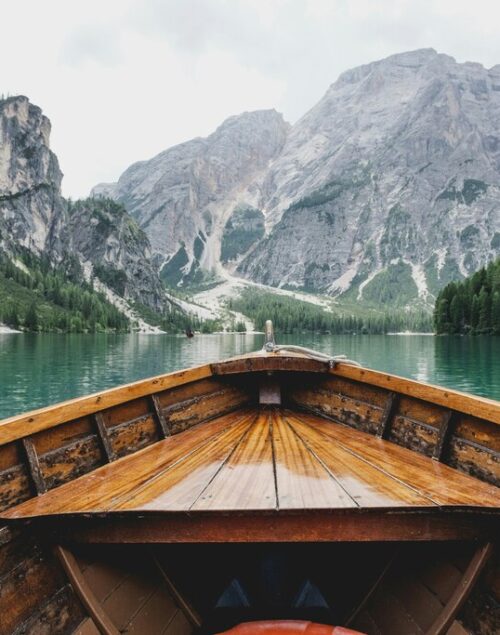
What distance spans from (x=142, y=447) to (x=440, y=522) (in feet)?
13.4

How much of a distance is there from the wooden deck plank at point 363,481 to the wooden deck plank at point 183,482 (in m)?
1.23

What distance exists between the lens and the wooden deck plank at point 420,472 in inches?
170

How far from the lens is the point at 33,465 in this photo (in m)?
4.68

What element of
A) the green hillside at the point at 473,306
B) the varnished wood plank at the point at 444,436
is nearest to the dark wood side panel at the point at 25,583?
the varnished wood plank at the point at 444,436

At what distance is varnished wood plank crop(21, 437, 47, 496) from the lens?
4.65 m

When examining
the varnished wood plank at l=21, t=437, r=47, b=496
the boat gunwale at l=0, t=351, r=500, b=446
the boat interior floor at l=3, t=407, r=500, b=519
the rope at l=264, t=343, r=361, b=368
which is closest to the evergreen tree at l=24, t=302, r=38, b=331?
the rope at l=264, t=343, r=361, b=368

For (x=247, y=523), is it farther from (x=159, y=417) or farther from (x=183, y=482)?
(x=159, y=417)

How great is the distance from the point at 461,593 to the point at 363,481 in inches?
49.9

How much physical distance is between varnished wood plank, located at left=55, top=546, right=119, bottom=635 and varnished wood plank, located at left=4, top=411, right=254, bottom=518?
0.44 m

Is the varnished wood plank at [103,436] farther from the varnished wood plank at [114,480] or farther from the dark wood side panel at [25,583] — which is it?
the dark wood side panel at [25,583]

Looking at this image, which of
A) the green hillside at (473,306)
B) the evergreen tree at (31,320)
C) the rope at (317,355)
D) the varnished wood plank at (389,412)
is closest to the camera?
the varnished wood plank at (389,412)

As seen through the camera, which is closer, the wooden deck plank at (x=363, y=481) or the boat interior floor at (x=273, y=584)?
the wooden deck plank at (x=363, y=481)

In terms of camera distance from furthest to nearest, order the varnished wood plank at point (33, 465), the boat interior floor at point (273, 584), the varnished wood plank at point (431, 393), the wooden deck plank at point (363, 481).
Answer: the varnished wood plank at point (431, 393) < the varnished wood plank at point (33, 465) < the boat interior floor at point (273, 584) < the wooden deck plank at point (363, 481)

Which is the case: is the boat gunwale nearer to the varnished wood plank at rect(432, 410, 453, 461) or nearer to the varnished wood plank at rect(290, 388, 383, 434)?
the varnished wood plank at rect(432, 410, 453, 461)
